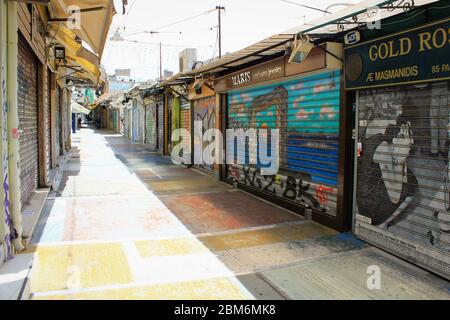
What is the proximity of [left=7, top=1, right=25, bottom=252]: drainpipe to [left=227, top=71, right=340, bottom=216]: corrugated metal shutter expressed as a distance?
465 centimetres

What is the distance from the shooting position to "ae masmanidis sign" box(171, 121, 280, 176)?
27.6 feet

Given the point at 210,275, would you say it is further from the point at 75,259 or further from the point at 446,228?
the point at 446,228

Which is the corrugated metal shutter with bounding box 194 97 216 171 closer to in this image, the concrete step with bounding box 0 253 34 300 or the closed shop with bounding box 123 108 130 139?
the concrete step with bounding box 0 253 34 300

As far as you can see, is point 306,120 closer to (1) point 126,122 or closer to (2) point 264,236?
(2) point 264,236

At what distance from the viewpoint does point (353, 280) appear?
14.3 feet

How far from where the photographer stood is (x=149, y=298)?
385cm

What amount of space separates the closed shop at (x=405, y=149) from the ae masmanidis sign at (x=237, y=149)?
8.91 ft

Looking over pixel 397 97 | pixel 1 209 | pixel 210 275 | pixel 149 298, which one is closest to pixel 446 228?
pixel 397 97

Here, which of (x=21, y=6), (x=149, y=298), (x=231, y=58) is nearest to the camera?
(x=149, y=298)

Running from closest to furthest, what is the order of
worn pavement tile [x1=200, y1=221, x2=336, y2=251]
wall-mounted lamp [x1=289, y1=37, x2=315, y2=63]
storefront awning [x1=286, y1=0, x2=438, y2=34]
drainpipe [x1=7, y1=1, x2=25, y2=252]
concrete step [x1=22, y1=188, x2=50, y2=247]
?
storefront awning [x1=286, y1=0, x2=438, y2=34], drainpipe [x1=7, y1=1, x2=25, y2=252], concrete step [x1=22, y1=188, x2=50, y2=247], worn pavement tile [x1=200, y1=221, x2=336, y2=251], wall-mounted lamp [x1=289, y1=37, x2=315, y2=63]

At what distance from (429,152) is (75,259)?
4.57 metres

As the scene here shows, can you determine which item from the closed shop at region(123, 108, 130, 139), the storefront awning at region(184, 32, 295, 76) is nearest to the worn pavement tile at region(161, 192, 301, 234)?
the storefront awning at region(184, 32, 295, 76)

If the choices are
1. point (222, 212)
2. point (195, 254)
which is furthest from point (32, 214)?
point (222, 212)
